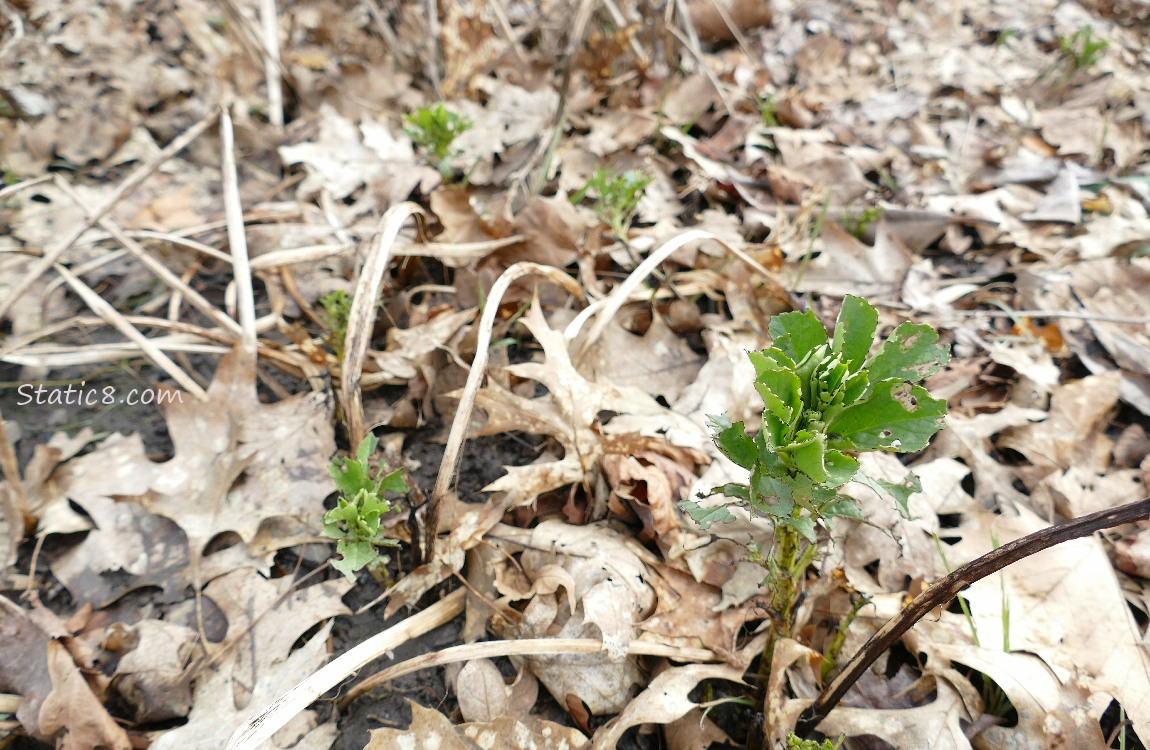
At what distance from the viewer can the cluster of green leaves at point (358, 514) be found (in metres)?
1.35

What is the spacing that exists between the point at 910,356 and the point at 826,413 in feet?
0.59

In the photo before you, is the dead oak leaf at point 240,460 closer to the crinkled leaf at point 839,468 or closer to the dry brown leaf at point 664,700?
the dry brown leaf at point 664,700

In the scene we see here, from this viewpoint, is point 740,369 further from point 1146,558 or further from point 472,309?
point 1146,558

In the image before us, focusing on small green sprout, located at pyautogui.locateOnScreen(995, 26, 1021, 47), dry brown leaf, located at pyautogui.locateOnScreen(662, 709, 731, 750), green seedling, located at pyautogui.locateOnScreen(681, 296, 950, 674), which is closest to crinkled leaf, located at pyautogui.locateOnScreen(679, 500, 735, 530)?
green seedling, located at pyautogui.locateOnScreen(681, 296, 950, 674)

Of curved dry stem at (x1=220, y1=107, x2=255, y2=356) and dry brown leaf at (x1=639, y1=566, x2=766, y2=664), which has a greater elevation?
curved dry stem at (x1=220, y1=107, x2=255, y2=356)

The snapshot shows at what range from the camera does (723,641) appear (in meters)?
1.40

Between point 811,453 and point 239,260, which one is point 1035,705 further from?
point 239,260

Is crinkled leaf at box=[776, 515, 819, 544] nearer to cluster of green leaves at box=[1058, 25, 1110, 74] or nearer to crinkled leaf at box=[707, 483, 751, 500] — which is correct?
crinkled leaf at box=[707, 483, 751, 500]

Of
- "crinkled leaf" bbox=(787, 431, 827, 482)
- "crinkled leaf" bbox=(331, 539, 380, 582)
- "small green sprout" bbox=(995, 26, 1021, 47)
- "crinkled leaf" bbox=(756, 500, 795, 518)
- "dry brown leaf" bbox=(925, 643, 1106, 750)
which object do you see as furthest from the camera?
"small green sprout" bbox=(995, 26, 1021, 47)

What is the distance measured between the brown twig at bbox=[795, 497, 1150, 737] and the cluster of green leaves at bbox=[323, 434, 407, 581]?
0.98 m

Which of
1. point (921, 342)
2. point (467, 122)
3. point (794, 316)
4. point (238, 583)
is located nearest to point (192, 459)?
point (238, 583)

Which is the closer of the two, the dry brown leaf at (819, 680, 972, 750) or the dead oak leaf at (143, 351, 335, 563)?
the dry brown leaf at (819, 680, 972, 750)

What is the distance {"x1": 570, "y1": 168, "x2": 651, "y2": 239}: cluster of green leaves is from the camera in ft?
6.79

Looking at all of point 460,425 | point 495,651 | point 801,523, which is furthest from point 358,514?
point 801,523
